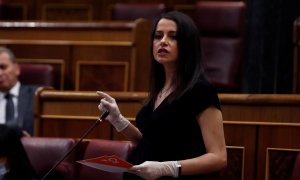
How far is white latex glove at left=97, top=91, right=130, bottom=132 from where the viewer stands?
745 mm

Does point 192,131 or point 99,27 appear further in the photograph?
point 99,27

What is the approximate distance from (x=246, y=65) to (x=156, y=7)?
0.65m

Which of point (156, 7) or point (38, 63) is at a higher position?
point (156, 7)

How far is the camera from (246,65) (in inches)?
46.7

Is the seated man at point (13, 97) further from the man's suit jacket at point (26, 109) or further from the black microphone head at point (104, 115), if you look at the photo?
the black microphone head at point (104, 115)

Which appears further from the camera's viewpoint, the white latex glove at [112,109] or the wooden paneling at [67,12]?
the wooden paneling at [67,12]

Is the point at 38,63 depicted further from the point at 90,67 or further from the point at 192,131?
the point at 192,131

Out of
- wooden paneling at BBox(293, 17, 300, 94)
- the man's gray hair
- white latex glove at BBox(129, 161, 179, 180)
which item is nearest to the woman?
white latex glove at BBox(129, 161, 179, 180)

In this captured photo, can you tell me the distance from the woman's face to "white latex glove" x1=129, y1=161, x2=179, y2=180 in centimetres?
13

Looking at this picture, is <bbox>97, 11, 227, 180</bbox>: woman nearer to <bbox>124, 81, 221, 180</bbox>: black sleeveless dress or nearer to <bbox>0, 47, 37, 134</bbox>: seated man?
<bbox>124, 81, 221, 180</bbox>: black sleeveless dress

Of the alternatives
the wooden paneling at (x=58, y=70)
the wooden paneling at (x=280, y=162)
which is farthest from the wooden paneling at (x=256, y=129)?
the wooden paneling at (x=58, y=70)

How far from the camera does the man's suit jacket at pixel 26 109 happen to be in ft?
4.09

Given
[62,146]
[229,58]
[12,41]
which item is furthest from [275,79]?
[12,41]

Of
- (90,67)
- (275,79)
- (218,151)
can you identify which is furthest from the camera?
(90,67)
